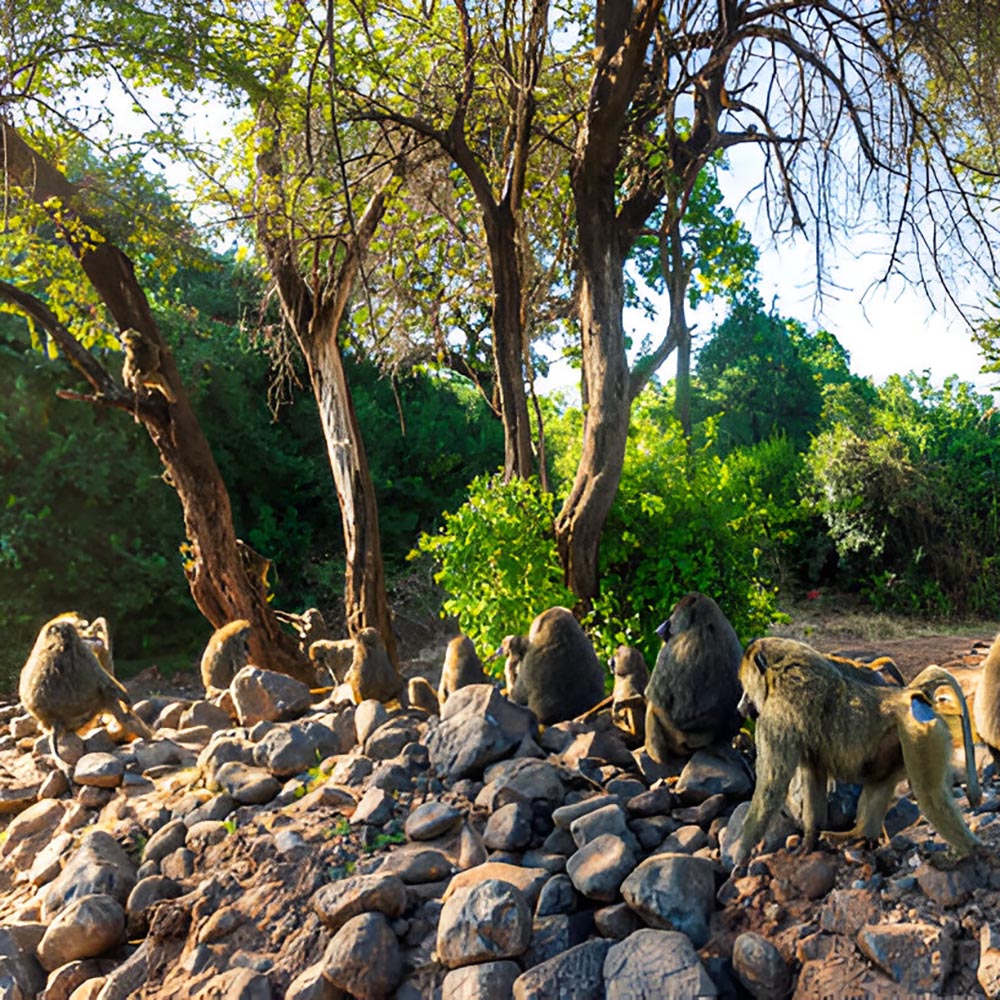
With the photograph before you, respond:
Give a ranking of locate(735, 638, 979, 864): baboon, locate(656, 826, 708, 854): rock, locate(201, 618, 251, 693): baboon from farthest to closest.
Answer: locate(201, 618, 251, 693): baboon < locate(656, 826, 708, 854): rock < locate(735, 638, 979, 864): baboon

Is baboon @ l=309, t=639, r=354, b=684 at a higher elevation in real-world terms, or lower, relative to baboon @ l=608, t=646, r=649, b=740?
lower

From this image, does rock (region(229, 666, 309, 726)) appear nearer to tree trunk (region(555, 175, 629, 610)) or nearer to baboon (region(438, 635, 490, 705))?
baboon (region(438, 635, 490, 705))

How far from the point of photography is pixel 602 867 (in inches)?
131

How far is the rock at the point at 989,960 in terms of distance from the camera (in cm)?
252

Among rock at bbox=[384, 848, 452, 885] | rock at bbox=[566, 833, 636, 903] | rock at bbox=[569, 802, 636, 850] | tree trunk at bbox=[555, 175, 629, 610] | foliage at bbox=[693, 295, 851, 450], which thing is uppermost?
foliage at bbox=[693, 295, 851, 450]

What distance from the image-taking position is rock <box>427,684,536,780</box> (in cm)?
436

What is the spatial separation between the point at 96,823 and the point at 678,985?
3911 millimetres

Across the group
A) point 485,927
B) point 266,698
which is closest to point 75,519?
point 266,698

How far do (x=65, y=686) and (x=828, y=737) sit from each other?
16.2 ft

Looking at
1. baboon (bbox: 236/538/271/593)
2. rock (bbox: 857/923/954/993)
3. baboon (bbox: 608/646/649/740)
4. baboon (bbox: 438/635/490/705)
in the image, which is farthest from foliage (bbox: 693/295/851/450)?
rock (bbox: 857/923/954/993)

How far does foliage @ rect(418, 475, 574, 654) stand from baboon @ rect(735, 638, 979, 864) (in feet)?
9.53

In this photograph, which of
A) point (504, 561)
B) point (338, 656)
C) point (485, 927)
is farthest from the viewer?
point (338, 656)

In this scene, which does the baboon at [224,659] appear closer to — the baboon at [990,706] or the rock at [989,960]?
the baboon at [990,706]

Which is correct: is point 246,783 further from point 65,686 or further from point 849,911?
point 849,911
